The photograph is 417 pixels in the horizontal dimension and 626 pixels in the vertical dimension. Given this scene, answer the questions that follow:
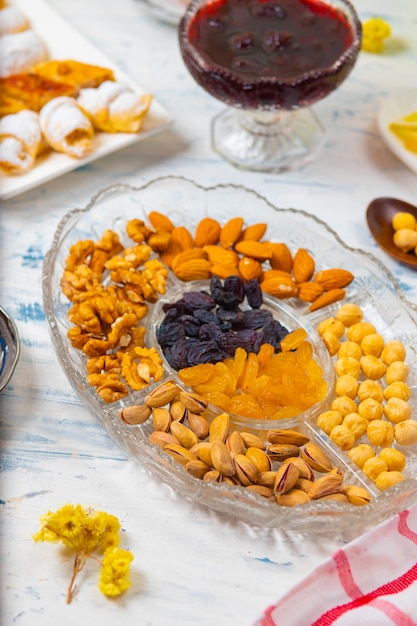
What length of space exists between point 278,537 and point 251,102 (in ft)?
2.03

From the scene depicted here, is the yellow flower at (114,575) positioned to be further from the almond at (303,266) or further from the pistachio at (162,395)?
the almond at (303,266)

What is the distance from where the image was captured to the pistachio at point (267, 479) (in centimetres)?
85

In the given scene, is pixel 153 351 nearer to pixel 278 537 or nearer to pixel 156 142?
pixel 278 537

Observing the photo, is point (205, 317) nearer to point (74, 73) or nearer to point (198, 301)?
point (198, 301)

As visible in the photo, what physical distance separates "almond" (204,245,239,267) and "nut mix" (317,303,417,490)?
151 millimetres

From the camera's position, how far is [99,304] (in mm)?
985

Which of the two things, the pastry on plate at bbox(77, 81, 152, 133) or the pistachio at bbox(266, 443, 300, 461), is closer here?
the pistachio at bbox(266, 443, 300, 461)

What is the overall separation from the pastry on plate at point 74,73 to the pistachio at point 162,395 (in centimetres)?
61

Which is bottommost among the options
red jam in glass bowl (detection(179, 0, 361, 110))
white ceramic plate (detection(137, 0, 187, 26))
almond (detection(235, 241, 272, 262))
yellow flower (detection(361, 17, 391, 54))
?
almond (detection(235, 241, 272, 262))

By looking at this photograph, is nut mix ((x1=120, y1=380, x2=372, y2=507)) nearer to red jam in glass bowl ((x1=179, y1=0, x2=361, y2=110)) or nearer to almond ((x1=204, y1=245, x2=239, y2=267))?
almond ((x1=204, y1=245, x2=239, y2=267))

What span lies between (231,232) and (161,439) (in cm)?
36

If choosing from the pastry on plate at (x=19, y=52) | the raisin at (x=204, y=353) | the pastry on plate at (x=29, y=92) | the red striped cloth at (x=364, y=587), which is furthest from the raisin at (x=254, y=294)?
the pastry on plate at (x=19, y=52)

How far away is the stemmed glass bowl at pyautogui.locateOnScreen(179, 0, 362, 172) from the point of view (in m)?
1.14

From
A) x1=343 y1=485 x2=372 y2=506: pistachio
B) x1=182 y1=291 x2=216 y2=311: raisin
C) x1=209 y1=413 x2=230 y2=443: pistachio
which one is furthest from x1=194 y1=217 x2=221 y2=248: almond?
x1=343 y1=485 x2=372 y2=506: pistachio
